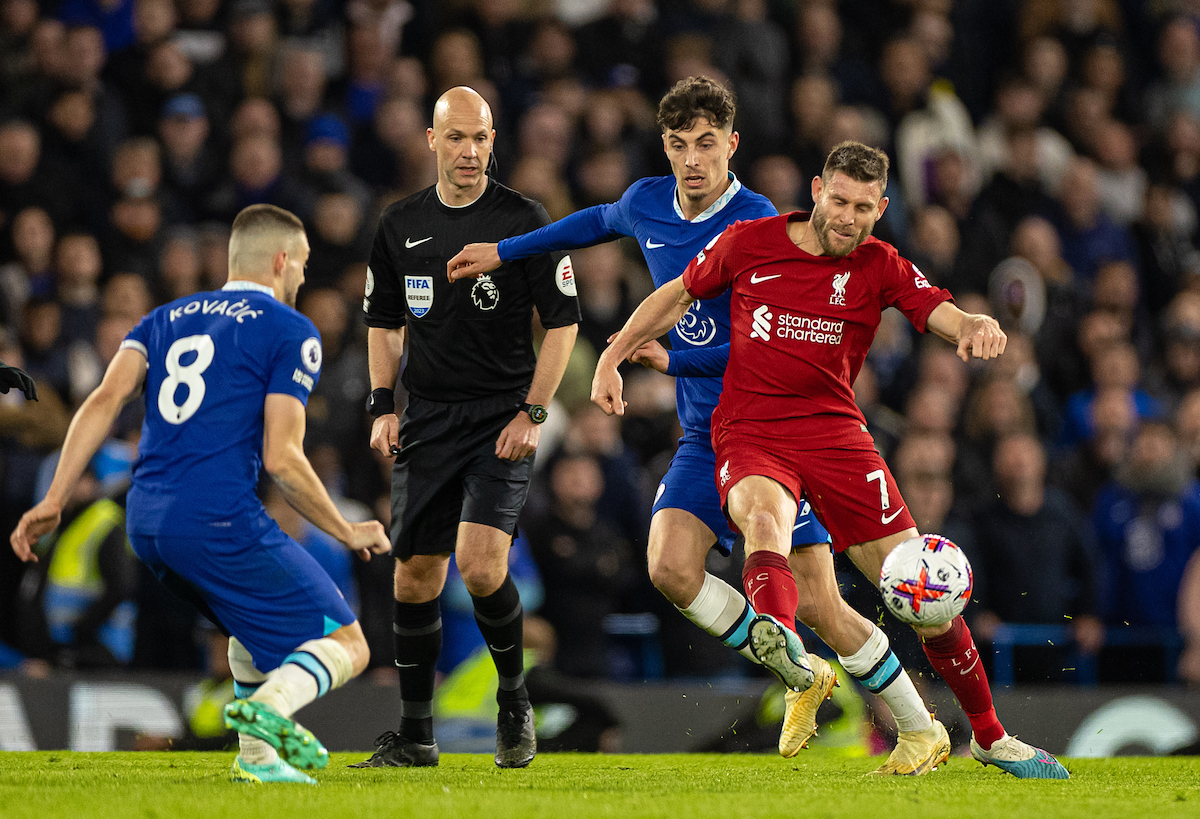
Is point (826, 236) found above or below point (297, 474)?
above

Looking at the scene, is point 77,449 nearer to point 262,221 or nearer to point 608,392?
point 262,221

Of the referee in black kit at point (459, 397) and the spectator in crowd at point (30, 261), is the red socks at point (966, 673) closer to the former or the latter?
the referee in black kit at point (459, 397)

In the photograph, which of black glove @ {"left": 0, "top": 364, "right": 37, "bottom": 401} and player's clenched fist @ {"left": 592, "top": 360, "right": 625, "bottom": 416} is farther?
black glove @ {"left": 0, "top": 364, "right": 37, "bottom": 401}

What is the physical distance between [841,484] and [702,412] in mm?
843

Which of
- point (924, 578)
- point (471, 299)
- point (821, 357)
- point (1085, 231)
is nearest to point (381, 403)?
point (471, 299)

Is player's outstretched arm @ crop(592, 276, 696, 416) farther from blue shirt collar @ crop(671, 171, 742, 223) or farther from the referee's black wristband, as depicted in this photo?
the referee's black wristband

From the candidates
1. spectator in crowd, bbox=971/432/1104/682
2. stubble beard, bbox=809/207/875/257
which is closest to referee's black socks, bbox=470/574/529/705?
stubble beard, bbox=809/207/875/257

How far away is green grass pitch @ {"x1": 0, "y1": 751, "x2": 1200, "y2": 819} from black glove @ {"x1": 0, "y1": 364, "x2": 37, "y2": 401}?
5.07ft

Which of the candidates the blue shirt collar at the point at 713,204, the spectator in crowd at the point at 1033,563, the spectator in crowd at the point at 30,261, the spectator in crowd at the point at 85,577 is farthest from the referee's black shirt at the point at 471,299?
the spectator in crowd at the point at 30,261

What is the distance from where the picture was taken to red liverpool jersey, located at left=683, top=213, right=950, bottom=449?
580 cm

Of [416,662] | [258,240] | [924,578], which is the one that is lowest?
[416,662]

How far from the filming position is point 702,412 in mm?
6367

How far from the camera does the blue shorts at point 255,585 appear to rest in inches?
206

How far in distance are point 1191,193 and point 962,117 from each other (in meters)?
2.25
